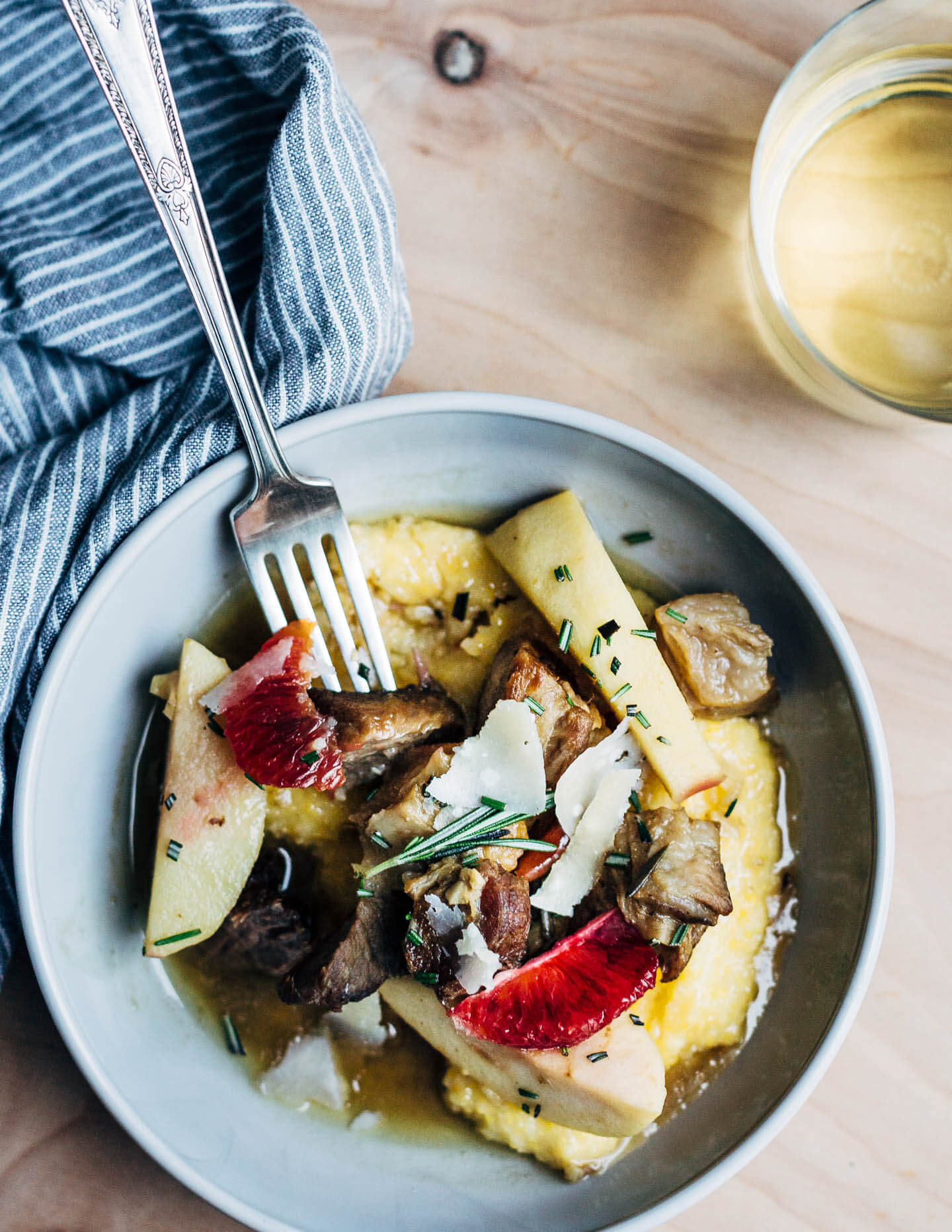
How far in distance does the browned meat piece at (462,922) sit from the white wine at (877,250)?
1295mm

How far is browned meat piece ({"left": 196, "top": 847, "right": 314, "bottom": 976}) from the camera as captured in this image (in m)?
1.85

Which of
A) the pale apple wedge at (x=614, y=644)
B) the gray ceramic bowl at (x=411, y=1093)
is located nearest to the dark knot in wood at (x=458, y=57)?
the gray ceramic bowl at (x=411, y=1093)

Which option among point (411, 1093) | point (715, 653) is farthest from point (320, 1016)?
point (715, 653)

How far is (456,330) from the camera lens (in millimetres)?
1922

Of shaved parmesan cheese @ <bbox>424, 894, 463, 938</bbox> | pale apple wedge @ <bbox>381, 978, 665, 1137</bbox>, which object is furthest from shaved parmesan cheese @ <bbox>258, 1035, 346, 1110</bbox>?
shaved parmesan cheese @ <bbox>424, 894, 463, 938</bbox>

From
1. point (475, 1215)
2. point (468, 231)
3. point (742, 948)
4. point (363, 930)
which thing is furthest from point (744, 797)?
point (468, 231)

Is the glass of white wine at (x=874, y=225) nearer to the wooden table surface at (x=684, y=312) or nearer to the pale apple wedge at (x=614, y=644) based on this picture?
the wooden table surface at (x=684, y=312)

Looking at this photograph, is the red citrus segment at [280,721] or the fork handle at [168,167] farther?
the red citrus segment at [280,721]

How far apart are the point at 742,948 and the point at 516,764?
0.69 meters

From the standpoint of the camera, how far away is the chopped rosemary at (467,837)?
163cm

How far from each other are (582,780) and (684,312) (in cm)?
103

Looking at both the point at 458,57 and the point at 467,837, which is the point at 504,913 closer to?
the point at 467,837

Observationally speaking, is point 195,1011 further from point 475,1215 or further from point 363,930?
point 475,1215

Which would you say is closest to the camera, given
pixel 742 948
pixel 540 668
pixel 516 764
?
pixel 516 764
